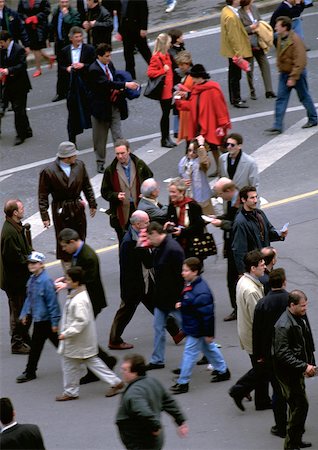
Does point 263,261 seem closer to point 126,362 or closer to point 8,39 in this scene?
point 126,362

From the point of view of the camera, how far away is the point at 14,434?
9.48 m

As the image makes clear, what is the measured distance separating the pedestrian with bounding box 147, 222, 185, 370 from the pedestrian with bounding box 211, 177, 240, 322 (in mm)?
891

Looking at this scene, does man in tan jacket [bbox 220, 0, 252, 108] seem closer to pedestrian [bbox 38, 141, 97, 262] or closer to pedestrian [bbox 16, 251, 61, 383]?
pedestrian [bbox 38, 141, 97, 262]

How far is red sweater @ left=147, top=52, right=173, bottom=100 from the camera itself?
18.4 meters

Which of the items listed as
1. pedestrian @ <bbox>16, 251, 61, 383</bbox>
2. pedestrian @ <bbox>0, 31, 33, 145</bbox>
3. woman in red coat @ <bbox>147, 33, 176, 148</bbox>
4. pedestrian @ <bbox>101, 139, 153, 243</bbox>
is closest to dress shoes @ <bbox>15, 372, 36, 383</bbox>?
pedestrian @ <bbox>16, 251, 61, 383</bbox>

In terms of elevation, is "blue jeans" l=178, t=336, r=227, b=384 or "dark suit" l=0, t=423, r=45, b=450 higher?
"dark suit" l=0, t=423, r=45, b=450

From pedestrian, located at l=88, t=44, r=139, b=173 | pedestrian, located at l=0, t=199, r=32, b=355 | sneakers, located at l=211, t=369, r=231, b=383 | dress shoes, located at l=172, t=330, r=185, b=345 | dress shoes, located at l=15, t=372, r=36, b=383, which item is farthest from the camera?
pedestrian, located at l=88, t=44, r=139, b=173

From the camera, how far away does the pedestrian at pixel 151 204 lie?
1374 centimetres

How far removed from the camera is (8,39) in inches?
771

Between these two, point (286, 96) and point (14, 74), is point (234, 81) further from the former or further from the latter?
point (14, 74)

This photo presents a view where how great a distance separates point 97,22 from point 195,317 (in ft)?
35.4

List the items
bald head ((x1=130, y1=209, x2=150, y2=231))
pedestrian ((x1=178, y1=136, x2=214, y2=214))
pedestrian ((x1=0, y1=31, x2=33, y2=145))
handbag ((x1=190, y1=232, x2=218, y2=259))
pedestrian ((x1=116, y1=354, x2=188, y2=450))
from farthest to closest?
pedestrian ((x1=0, y1=31, x2=33, y2=145)), pedestrian ((x1=178, y1=136, x2=214, y2=214)), handbag ((x1=190, y1=232, x2=218, y2=259)), bald head ((x1=130, y1=209, x2=150, y2=231)), pedestrian ((x1=116, y1=354, x2=188, y2=450))

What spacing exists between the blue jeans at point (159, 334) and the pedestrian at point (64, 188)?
231 centimetres

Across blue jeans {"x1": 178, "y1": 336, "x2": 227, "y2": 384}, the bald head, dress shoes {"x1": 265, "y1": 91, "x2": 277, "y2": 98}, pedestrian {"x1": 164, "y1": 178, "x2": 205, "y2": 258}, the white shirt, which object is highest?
the white shirt
